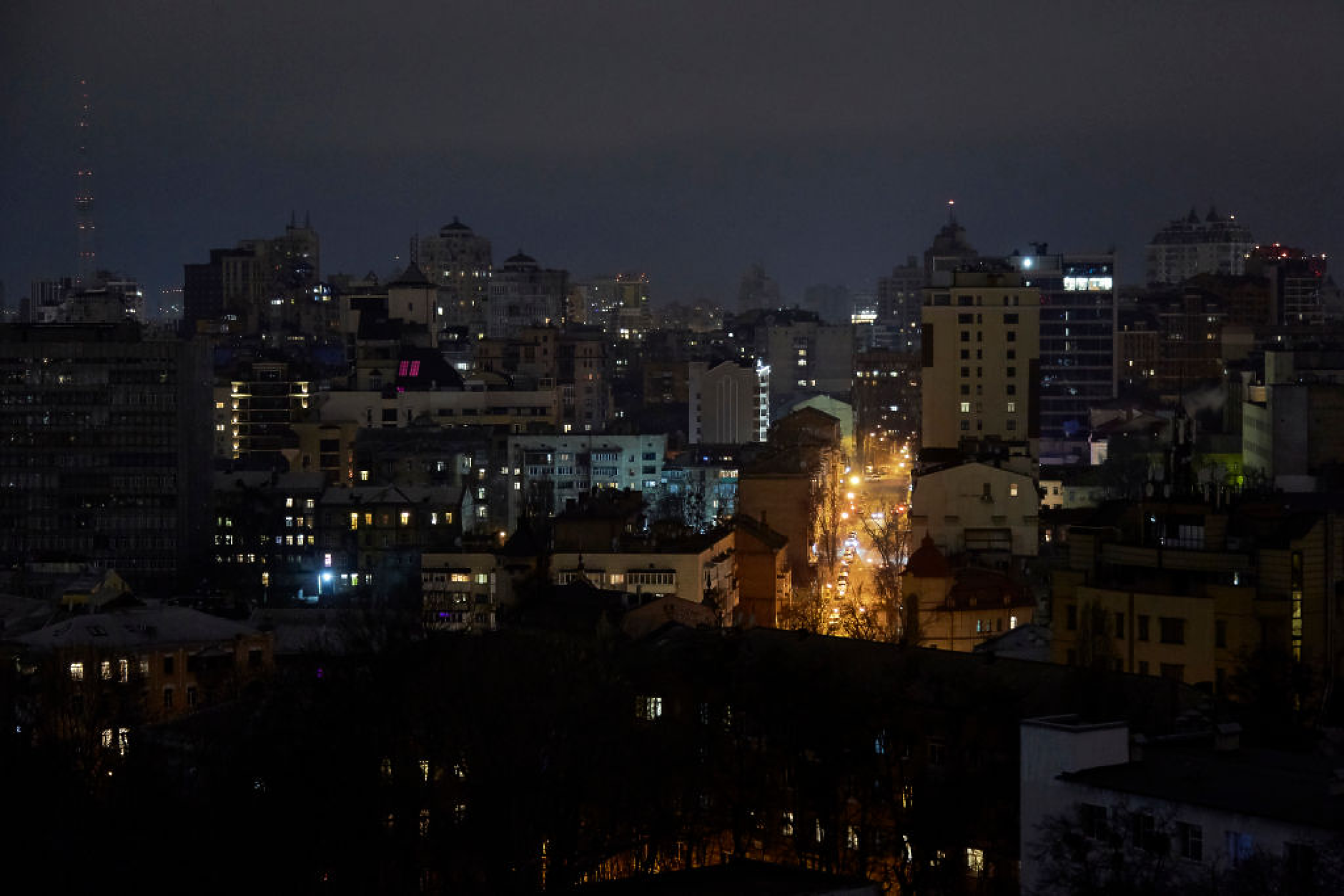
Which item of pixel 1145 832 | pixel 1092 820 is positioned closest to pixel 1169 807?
pixel 1145 832

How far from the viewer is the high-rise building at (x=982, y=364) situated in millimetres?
50562

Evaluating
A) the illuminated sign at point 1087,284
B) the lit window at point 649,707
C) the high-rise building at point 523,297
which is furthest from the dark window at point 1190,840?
the high-rise building at point 523,297

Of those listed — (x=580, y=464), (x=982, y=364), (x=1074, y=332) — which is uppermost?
(x=1074, y=332)

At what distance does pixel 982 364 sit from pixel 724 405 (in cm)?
3129

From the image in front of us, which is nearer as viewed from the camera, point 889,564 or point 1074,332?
point 889,564

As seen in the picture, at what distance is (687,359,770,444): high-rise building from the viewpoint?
268ft

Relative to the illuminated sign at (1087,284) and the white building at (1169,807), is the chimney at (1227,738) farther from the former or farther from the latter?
the illuminated sign at (1087,284)

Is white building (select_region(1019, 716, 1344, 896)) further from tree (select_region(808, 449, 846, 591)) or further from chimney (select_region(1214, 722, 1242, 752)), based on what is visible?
tree (select_region(808, 449, 846, 591))

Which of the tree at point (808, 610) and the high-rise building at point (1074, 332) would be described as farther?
the high-rise building at point (1074, 332)

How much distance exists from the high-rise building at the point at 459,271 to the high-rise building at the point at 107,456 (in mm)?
70160

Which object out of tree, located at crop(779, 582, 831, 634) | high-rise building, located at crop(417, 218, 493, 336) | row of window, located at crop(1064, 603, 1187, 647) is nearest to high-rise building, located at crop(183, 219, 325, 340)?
high-rise building, located at crop(417, 218, 493, 336)

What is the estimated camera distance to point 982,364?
50.8 m

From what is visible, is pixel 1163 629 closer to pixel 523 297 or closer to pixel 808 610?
pixel 808 610

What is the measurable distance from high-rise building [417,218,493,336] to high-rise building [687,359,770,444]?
1542 inches
